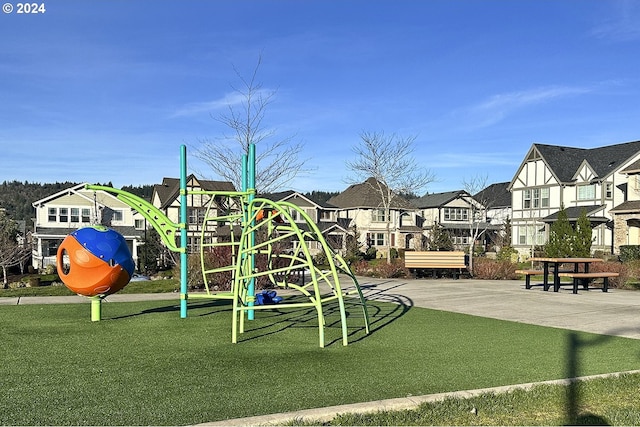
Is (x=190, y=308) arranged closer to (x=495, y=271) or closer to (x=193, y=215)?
(x=495, y=271)

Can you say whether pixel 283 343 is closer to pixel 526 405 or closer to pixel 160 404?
pixel 160 404

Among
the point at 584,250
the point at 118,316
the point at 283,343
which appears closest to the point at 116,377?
the point at 283,343

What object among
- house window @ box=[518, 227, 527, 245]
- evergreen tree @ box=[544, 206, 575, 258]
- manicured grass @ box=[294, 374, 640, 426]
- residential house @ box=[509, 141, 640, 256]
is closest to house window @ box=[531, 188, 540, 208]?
residential house @ box=[509, 141, 640, 256]

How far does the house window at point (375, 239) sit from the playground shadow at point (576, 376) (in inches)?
1795

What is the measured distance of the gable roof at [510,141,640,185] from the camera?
41.6 meters

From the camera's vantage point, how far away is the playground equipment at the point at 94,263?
410 inches

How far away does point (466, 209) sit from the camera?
6412 centimetres

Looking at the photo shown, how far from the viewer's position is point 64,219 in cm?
4278

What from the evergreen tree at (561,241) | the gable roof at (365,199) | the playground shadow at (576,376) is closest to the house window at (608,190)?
the evergreen tree at (561,241)

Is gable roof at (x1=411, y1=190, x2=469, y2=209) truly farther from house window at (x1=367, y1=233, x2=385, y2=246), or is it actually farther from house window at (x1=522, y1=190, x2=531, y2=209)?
house window at (x1=522, y1=190, x2=531, y2=209)

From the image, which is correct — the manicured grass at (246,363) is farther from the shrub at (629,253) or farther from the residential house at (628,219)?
the residential house at (628,219)

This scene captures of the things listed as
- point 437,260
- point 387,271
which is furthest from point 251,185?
point 387,271

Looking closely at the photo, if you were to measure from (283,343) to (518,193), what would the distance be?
42.9m

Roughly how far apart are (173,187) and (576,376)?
50420 mm
